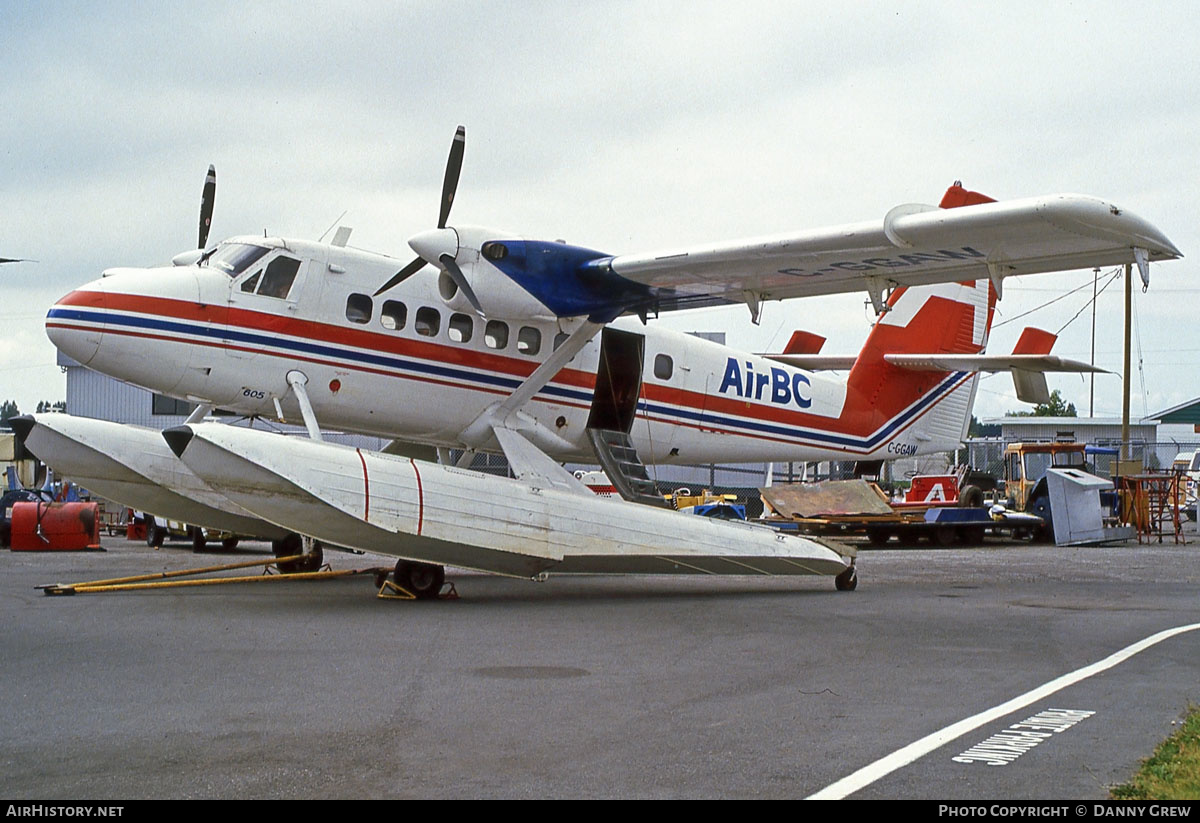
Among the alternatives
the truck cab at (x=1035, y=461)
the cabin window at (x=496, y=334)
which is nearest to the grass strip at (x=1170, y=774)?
the cabin window at (x=496, y=334)

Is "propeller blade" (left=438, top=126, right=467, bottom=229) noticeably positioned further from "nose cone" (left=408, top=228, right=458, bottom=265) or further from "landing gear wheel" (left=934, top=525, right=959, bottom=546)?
"landing gear wheel" (left=934, top=525, right=959, bottom=546)

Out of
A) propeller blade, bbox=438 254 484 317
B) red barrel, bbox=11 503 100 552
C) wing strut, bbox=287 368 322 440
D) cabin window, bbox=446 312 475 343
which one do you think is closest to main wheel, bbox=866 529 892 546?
cabin window, bbox=446 312 475 343

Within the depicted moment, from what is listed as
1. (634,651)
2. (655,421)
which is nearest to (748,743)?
(634,651)

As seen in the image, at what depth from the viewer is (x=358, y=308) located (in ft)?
45.3

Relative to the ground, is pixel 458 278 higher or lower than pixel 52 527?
higher

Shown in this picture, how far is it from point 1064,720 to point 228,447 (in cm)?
790

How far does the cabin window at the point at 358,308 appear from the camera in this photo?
13734 millimetres

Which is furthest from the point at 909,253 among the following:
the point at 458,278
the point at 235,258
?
the point at 235,258

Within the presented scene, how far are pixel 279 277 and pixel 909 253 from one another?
24.3 feet

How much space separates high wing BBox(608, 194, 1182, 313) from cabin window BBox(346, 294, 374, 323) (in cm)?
309

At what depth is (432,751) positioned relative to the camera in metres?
5.52

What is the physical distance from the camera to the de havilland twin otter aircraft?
460 inches

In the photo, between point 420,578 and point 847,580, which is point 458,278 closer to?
point 420,578

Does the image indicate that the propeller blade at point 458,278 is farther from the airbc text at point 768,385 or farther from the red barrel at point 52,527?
the red barrel at point 52,527
